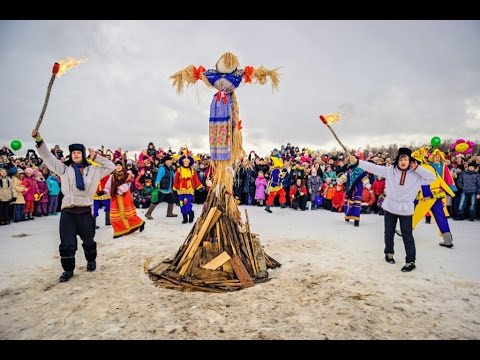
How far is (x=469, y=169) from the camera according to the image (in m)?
9.06

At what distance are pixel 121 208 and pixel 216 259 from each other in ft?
12.2

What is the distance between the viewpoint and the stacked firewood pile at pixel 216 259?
3793mm

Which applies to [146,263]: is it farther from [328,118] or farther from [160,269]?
[328,118]

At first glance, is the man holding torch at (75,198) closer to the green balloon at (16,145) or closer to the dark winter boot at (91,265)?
the dark winter boot at (91,265)

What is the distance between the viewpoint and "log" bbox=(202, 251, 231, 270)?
3.91 meters

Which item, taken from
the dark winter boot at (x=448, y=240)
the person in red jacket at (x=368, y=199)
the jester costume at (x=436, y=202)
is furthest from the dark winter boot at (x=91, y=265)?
the person in red jacket at (x=368, y=199)

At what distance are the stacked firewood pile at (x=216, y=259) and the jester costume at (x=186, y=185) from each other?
379cm

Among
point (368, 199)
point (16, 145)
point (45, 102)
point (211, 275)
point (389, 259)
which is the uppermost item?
point (16, 145)

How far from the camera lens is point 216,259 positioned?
397cm

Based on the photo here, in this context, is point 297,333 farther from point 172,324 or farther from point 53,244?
point 53,244

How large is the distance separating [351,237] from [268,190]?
218 inches

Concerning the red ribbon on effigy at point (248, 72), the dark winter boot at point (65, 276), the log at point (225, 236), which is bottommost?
the dark winter boot at point (65, 276)

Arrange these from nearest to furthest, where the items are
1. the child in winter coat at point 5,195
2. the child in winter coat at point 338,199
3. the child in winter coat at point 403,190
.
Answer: the child in winter coat at point 403,190
the child in winter coat at point 5,195
the child in winter coat at point 338,199

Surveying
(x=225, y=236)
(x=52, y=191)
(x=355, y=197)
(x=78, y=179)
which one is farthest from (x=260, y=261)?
(x=52, y=191)
